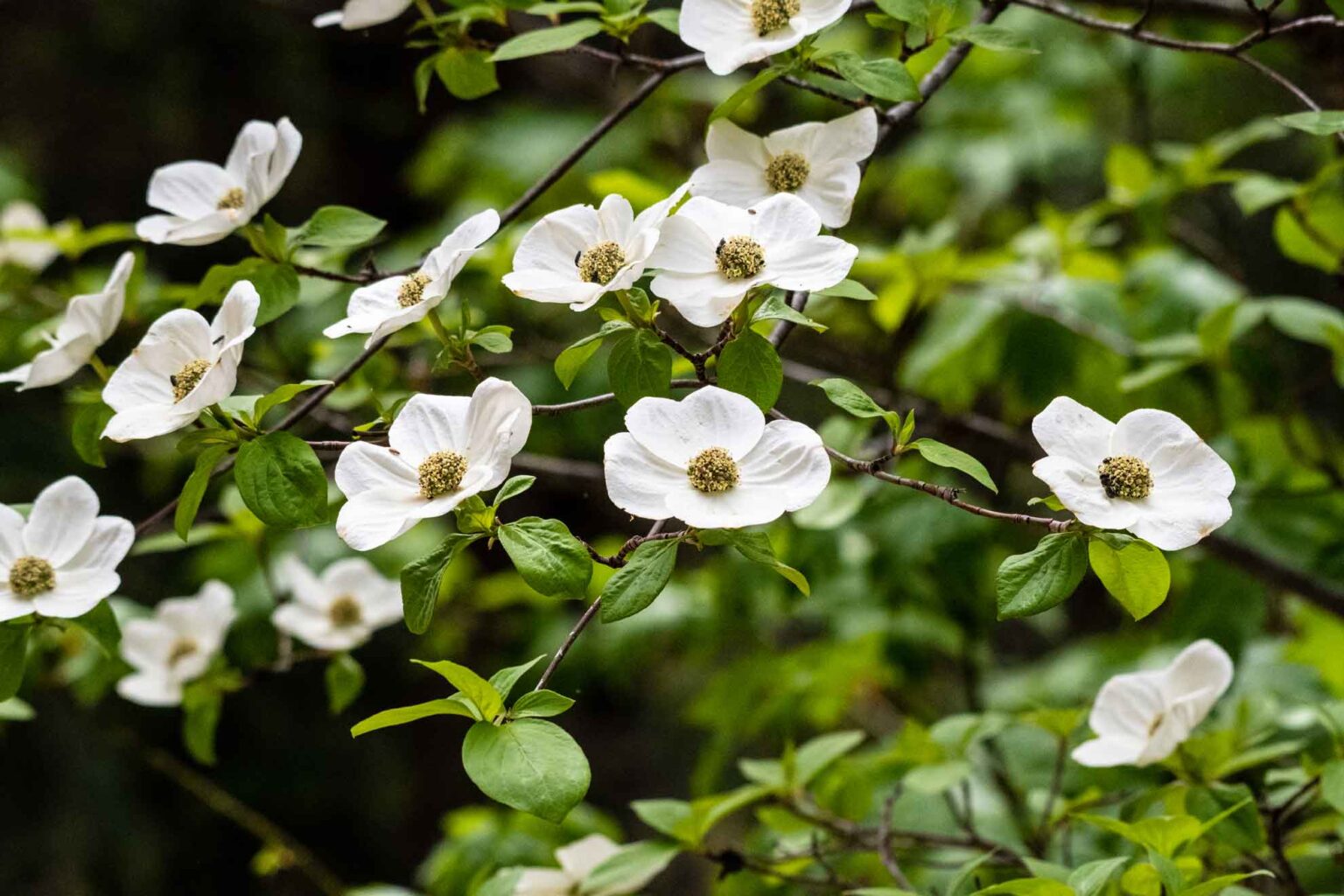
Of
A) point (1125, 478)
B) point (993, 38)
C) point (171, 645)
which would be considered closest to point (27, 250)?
point (171, 645)

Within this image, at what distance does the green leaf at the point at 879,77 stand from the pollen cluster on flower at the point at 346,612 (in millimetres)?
533

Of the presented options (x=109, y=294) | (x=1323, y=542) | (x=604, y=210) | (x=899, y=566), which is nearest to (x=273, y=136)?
(x=109, y=294)

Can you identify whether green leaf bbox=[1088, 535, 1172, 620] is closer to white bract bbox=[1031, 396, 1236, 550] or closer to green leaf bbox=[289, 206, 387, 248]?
white bract bbox=[1031, 396, 1236, 550]

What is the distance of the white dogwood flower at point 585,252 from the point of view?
52 centimetres

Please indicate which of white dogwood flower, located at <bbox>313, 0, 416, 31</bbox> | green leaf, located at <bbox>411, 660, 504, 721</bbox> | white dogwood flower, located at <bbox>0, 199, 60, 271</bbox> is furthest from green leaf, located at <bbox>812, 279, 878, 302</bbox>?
white dogwood flower, located at <bbox>0, 199, 60, 271</bbox>

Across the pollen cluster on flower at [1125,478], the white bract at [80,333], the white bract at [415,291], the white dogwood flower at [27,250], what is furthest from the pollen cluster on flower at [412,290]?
the white dogwood flower at [27,250]

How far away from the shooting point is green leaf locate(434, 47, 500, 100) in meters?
0.73

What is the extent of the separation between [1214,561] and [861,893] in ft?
1.96

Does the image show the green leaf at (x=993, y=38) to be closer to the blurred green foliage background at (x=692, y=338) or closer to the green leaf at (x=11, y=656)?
the blurred green foliage background at (x=692, y=338)

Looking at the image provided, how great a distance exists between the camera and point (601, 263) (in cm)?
54

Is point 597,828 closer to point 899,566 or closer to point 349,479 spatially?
point 899,566

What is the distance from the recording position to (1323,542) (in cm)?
103

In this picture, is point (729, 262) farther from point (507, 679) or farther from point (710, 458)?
point (507, 679)

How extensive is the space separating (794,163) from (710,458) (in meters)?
0.20
